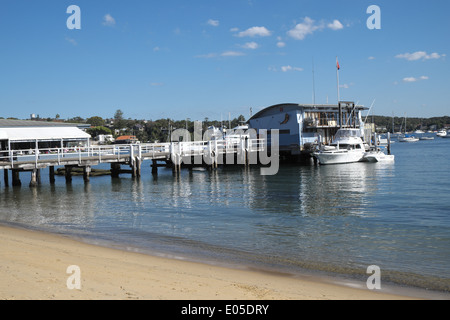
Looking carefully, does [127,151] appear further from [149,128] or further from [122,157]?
[149,128]

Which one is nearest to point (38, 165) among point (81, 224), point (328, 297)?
point (81, 224)

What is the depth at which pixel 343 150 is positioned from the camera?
4694cm

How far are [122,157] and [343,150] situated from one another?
26548 mm

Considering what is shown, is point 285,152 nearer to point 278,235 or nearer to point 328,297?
point 278,235

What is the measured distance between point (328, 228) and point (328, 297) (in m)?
7.77

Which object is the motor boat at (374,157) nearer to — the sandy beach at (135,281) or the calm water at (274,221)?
the calm water at (274,221)

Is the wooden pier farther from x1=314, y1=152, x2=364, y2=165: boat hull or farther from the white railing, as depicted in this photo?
x1=314, y1=152, x2=364, y2=165: boat hull

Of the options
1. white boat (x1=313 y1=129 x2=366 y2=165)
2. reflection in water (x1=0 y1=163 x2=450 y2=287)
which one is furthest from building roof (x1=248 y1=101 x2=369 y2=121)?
reflection in water (x1=0 y1=163 x2=450 y2=287)

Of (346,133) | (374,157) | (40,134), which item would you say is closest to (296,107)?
(346,133)

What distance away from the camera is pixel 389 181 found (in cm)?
3106

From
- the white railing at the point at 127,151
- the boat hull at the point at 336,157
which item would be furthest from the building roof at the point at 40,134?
the boat hull at the point at 336,157

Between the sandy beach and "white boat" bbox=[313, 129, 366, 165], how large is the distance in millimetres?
37345

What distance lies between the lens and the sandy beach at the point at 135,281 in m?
7.48
